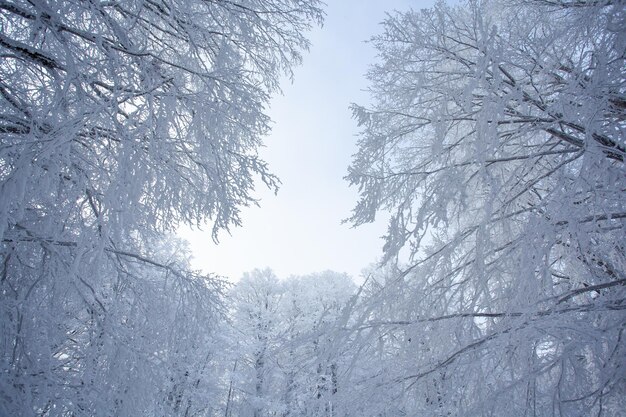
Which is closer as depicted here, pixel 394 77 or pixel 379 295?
pixel 379 295

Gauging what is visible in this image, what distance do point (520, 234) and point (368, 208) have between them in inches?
58.0

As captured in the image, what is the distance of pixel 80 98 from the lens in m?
2.45

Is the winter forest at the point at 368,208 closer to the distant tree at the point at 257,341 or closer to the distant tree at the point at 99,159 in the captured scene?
the distant tree at the point at 99,159

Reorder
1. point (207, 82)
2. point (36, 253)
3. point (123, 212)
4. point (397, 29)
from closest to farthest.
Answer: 1. point (123, 212)
2. point (207, 82)
3. point (397, 29)
4. point (36, 253)

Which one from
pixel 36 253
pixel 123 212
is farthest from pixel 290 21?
pixel 36 253

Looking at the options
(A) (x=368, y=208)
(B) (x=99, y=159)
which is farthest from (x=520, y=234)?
(B) (x=99, y=159)

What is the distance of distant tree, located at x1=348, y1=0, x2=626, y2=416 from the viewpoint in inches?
83.7

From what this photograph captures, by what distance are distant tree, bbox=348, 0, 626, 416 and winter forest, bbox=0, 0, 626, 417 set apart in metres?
0.02

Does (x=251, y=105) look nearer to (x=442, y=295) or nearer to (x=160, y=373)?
(x=442, y=295)

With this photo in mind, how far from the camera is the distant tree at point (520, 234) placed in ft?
6.97

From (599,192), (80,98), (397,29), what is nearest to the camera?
(599,192)

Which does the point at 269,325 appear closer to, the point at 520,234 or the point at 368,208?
the point at 368,208

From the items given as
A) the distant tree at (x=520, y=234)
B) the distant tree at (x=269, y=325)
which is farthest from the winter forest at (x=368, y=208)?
the distant tree at (x=269, y=325)

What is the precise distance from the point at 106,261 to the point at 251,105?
9.54ft
